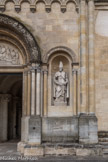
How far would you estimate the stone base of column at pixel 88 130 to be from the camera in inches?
450

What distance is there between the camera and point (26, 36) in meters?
12.1

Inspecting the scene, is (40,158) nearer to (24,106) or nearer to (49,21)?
(24,106)

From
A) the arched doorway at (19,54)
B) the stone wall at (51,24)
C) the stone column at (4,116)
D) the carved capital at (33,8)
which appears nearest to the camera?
the arched doorway at (19,54)

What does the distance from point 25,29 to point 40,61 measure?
1635 millimetres

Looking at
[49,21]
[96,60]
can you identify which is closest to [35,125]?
[96,60]

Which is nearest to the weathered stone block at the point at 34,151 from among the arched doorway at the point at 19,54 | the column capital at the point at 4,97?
the arched doorway at the point at 19,54

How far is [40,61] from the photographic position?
12070 millimetres

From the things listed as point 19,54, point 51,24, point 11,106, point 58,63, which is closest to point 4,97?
point 11,106

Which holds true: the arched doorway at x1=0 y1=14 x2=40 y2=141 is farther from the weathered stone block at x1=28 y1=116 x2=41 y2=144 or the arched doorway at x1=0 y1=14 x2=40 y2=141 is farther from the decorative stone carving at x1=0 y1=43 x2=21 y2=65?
the weathered stone block at x1=28 y1=116 x2=41 y2=144

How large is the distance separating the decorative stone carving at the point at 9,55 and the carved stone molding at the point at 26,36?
1032 millimetres

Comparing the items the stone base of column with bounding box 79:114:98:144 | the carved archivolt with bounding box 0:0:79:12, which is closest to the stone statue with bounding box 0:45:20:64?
the carved archivolt with bounding box 0:0:79:12

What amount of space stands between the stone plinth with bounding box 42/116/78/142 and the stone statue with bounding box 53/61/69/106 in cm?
86

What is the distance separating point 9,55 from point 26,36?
1514 millimetres

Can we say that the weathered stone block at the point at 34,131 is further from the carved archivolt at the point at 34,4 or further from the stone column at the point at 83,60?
the carved archivolt at the point at 34,4
